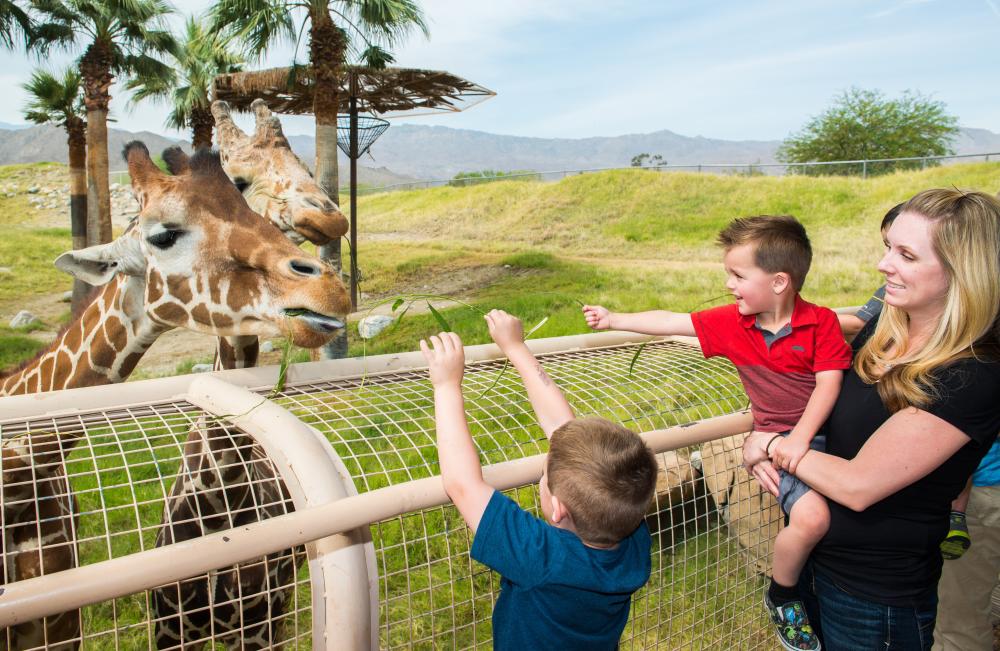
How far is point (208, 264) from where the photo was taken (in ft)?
8.87

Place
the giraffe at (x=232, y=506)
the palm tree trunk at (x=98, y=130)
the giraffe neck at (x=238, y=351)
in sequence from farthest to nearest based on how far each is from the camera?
the palm tree trunk at (x=98, y=130)
the giraffe neck at (x=238, y=351)
the giraffe at (x=232, y=506)

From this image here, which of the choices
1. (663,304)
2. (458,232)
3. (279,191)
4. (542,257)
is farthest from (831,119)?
(279,191)

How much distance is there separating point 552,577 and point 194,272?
1875 mm

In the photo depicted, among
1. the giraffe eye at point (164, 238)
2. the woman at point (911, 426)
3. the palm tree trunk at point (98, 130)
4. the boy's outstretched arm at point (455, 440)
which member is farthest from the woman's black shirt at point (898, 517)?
the palm tree trunk at point (98, 130)

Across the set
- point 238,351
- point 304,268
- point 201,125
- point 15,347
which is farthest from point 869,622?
point 201,125

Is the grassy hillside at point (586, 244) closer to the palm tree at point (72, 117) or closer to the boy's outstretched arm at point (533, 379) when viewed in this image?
the palm tree at point (72, 117)

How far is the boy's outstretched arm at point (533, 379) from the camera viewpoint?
2074mm

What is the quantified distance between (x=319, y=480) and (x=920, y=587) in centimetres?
176

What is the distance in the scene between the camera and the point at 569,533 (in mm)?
1653

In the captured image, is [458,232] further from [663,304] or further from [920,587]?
[920,587]

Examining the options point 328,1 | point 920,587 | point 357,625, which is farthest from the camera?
point 328,1

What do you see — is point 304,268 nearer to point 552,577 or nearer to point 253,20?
point 552,577

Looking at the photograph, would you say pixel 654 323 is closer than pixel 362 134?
Yes

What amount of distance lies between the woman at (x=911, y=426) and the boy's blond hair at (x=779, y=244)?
33 cm
